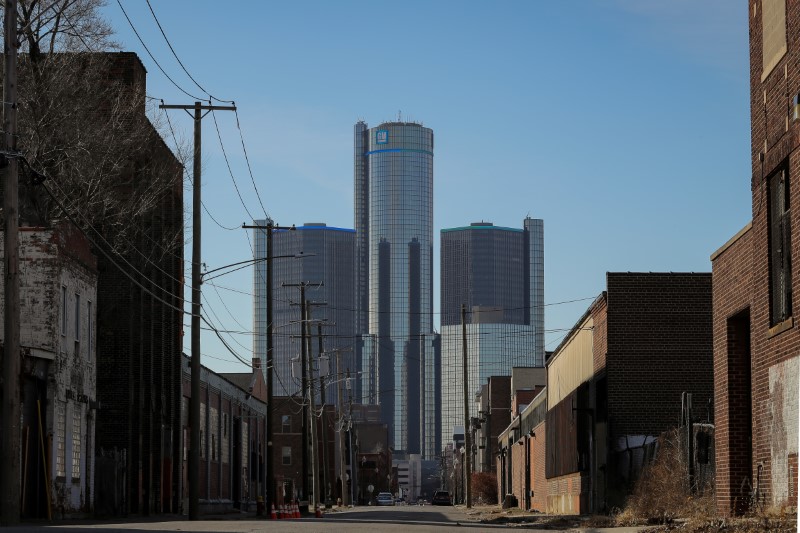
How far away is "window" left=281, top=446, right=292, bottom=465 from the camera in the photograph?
12088 centimetres

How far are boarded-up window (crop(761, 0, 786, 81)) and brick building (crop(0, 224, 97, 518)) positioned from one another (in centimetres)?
1924

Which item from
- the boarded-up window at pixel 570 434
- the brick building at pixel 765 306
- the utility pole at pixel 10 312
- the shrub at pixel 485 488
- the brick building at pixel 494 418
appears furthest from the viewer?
the brick building at pixel 494 418

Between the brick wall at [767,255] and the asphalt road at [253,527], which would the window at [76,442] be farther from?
the brick wall at [767,255]

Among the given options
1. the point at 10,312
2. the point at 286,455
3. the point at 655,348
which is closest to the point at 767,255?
the point at 10,312

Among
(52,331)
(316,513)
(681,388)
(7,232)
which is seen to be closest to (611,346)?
(681,388)

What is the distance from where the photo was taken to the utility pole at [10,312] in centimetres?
2327

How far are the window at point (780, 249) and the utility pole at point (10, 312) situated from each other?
13.6 m

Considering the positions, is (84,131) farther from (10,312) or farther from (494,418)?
(494,418)

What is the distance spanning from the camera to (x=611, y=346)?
36.4 meters

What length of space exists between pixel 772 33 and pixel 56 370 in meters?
20.9

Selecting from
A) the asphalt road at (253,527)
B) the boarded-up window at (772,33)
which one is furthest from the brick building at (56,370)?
the boarded-up window at (772,33)

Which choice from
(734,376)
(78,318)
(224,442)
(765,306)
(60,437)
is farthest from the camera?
(224,442)

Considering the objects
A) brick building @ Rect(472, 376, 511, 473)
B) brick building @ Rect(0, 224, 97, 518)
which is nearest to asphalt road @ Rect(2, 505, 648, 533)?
brick building @ Rect(0, 224, 97, 518)

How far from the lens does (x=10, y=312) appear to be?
23.8m
